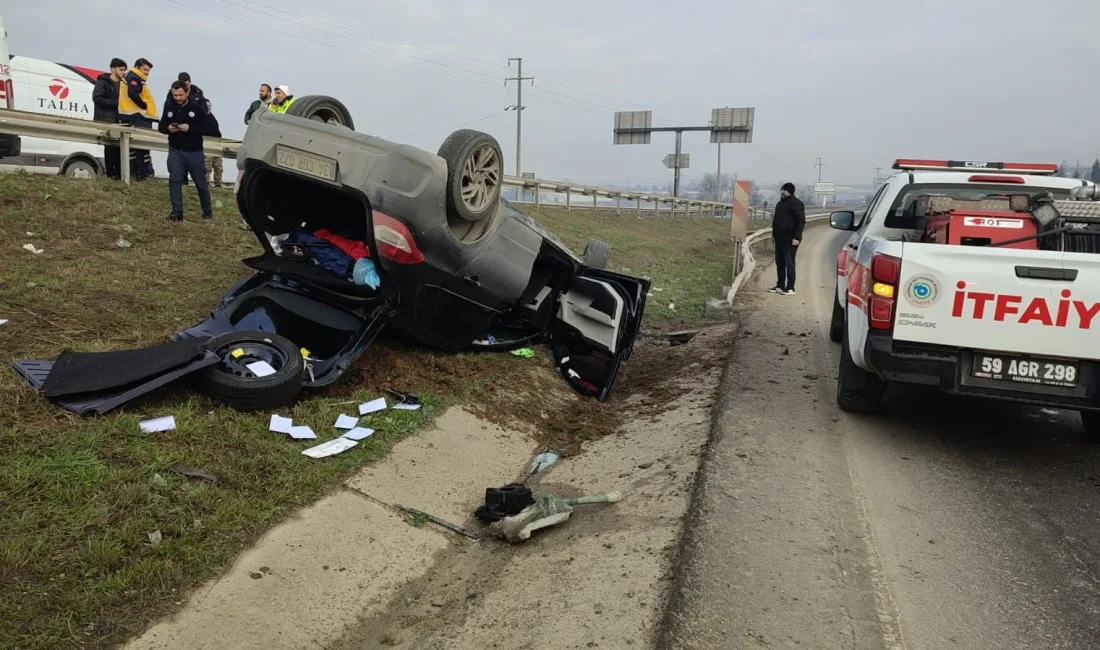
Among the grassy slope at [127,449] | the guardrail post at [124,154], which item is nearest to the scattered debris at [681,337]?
the grassy slope at [127,449]

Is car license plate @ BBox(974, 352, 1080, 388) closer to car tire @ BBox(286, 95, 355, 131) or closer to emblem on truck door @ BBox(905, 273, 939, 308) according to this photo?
emblem on truck door @ BBox(905, 273, 939, 308)

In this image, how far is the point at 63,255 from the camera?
7.20 metres

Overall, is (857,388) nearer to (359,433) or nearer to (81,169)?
(359,433)

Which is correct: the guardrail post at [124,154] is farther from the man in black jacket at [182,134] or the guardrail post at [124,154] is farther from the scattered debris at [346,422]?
the scattered debris at [346,422]

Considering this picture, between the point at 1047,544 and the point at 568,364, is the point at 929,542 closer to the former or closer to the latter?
the point at 1047,544

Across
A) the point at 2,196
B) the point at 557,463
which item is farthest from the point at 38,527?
the point at 2,196

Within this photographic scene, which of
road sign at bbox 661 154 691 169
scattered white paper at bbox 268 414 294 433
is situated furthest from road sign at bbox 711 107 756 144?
scattered white paper at bbox 268 414 294 433

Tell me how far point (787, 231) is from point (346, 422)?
971 centimetres

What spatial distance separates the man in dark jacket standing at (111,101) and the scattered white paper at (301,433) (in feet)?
28.5

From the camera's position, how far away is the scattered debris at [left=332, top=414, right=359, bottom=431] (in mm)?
4695

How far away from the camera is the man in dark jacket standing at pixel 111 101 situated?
11.2m

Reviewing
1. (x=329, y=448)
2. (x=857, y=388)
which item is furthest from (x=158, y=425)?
(x=857, y=388)

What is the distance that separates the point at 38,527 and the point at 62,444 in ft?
2.23

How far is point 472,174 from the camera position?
17.1 ft
